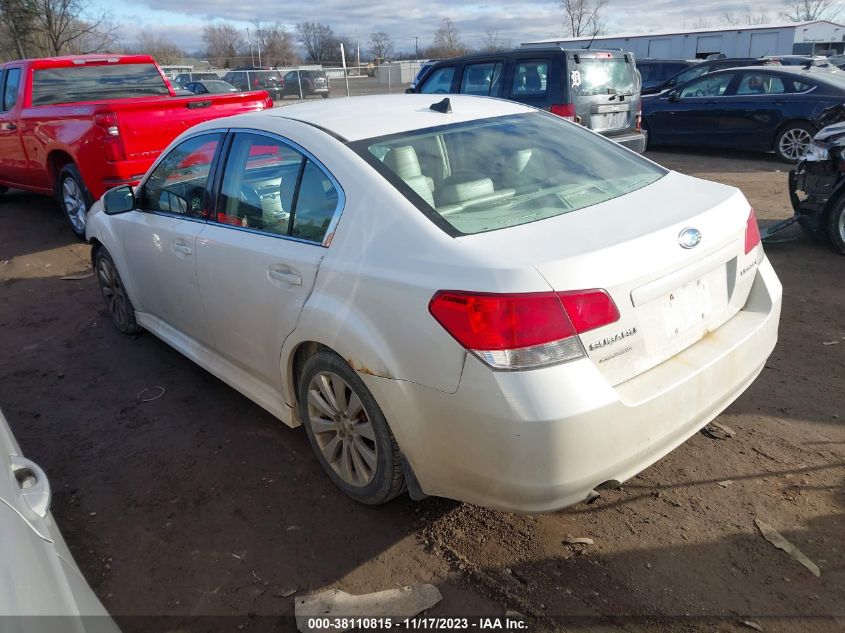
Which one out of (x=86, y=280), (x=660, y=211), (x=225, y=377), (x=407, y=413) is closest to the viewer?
(x=407, y=413)

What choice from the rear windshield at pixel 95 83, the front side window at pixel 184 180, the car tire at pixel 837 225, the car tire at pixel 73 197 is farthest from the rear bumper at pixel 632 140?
the front side window at pixel 184 180

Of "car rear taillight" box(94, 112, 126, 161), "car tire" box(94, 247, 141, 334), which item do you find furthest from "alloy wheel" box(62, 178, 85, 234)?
"car tire" box(94, 247, 141, 334)

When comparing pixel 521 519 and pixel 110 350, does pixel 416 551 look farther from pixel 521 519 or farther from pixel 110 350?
pixel 110 350

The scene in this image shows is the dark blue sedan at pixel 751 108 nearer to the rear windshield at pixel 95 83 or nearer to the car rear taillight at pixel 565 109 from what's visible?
the car rear taillight at pixel 565 109

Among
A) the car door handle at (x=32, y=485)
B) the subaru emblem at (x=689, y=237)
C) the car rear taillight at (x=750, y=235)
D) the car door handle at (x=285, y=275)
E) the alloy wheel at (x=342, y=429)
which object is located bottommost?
the alloy wheel at (x=342, y=429)

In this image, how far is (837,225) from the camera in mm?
6172

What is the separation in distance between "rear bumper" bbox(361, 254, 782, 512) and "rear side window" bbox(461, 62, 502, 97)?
24.7ft

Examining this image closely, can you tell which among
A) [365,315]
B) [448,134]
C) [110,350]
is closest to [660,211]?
[448,134]

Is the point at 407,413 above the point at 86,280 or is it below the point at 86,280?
above

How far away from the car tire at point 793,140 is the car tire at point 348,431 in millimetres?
10595

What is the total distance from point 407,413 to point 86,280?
17.7ft

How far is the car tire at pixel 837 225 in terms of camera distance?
6.14 meters

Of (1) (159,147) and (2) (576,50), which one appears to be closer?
(1) (159,147)

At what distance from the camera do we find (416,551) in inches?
108
